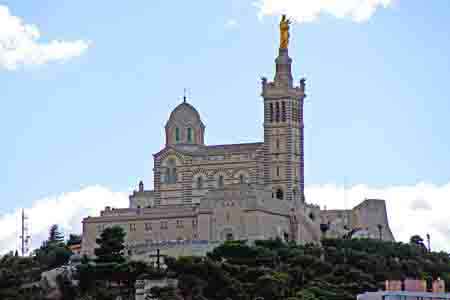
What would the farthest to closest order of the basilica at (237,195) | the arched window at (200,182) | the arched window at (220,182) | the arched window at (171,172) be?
the arched window at (171,172) < the arched window at (200,182) < the arched window at (220,182) < the basilica at (237,195)

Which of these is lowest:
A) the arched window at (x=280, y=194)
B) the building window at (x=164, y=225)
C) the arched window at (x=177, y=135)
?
the building window at (x=164, y=225)

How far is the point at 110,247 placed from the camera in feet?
336

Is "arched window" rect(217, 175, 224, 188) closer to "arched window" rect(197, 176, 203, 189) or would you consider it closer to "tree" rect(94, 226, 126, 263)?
"arched window" rect(197, 176, 203, 189)

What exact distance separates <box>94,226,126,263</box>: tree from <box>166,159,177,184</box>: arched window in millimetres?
12537

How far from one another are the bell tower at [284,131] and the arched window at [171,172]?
686 centimetres

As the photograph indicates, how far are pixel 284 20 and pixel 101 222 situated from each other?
20.2 metres

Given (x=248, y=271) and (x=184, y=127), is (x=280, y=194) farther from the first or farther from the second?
(x=248, y=271)

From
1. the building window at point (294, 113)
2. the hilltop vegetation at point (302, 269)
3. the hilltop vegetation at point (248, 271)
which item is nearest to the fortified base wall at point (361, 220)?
the hilltop vegetation at point (302, 269)

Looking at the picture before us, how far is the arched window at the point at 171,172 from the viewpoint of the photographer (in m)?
117

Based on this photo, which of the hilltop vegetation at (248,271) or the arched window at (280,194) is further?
the arched window at (280,194)

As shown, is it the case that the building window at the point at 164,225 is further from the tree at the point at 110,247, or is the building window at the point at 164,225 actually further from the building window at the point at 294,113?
the building window at the point at 294,113

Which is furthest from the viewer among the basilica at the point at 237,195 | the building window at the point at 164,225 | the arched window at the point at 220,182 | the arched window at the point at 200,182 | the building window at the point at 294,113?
the building window at the point at 294,113

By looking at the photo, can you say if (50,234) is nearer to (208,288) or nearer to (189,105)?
(189,105)

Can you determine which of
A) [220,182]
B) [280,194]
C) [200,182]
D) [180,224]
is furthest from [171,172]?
[280,194]
